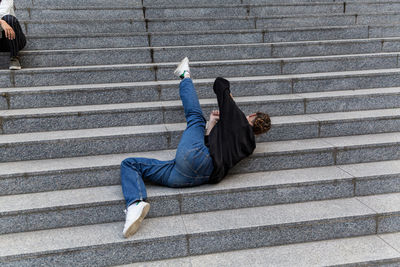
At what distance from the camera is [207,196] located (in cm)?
354

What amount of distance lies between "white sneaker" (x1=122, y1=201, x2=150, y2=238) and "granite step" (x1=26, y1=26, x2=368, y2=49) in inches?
118

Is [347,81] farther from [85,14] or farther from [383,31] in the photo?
[85,14]

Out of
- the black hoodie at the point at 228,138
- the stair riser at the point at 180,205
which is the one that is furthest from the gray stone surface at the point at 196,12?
the stair riser at the point at 180,205

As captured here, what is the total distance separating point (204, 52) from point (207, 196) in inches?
100

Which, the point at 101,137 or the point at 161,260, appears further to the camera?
the point at 101,137

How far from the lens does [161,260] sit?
323 cm

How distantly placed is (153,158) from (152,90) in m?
1.13

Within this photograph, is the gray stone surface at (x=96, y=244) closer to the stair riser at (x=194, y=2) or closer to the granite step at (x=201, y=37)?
the granite step at (x=201, y=37)

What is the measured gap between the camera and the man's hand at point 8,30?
449 cm

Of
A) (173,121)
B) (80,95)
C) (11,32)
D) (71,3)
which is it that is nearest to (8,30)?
(11,32)

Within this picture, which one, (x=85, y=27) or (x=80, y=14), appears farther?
(x=80, y=14)

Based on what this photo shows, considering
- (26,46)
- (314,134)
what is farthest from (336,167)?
(26,46)

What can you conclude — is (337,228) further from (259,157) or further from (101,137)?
(101,137)

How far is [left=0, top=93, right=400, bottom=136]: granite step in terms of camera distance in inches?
162
